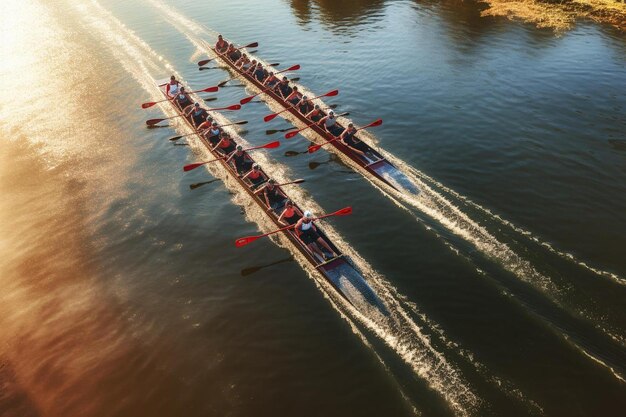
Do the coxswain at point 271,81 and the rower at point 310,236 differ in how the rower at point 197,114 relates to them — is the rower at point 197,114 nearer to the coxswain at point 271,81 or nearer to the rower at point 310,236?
the coxswain at point 271,81

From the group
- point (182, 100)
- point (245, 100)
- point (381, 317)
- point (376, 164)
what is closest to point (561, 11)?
point (376, 164)

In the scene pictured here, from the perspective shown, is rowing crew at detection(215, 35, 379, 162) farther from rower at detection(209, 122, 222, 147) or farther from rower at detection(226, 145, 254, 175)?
rower at detection(209, 122, 222, 147)

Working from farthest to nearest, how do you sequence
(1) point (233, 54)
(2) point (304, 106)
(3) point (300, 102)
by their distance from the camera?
(1) point (233, 54) → (2) point (304, 106) → (3) point (300, 102)

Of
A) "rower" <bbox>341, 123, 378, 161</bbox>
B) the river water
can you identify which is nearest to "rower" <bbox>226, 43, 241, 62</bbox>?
the river water

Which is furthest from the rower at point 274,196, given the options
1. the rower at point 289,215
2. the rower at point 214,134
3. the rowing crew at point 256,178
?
the rower at point 214,134

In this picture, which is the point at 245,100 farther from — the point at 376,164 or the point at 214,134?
the point at 376,164
